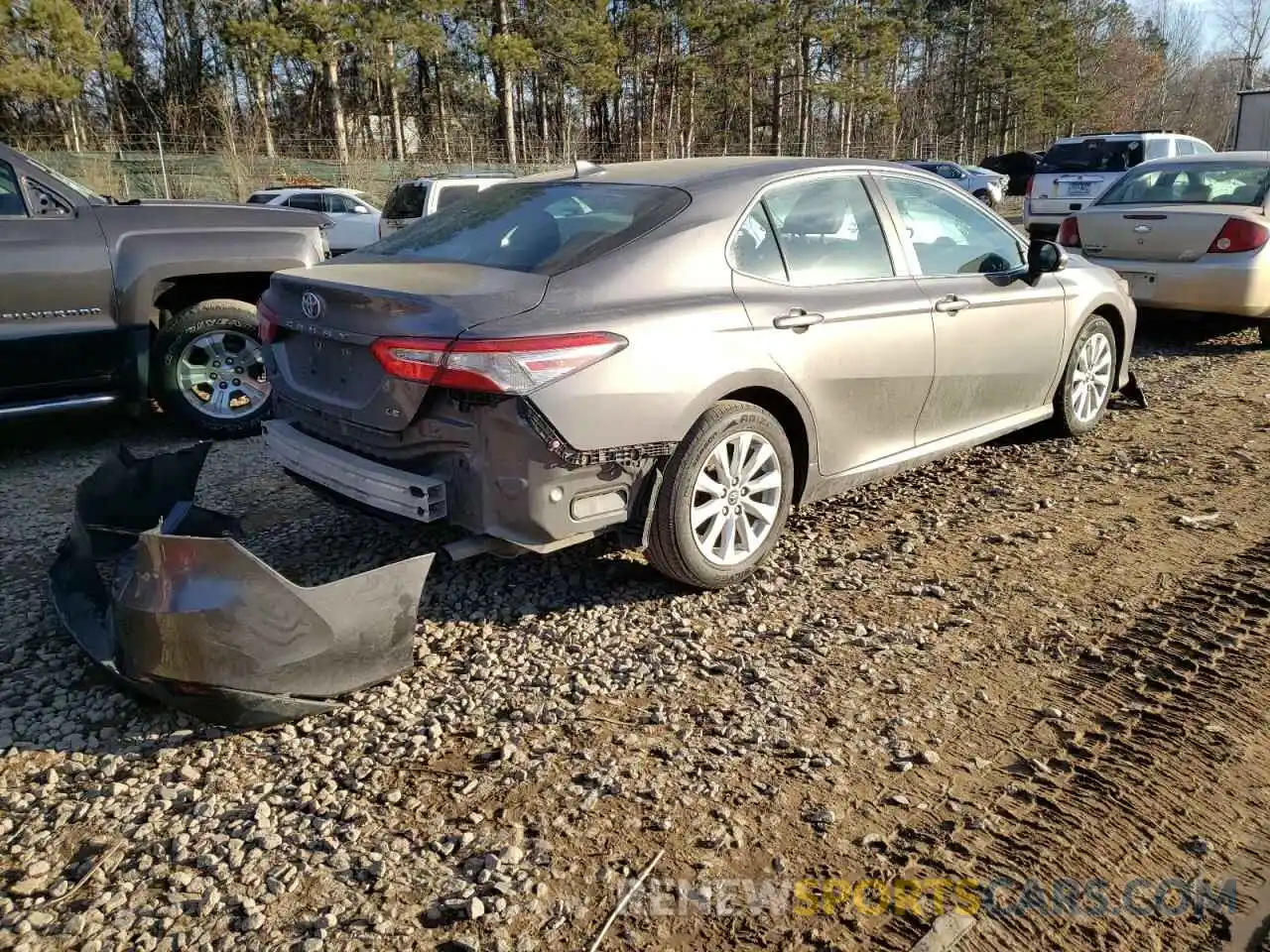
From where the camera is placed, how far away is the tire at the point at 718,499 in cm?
356

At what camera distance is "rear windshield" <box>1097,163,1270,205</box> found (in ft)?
27.3

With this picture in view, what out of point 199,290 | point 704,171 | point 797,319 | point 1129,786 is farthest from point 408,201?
point 1129,786

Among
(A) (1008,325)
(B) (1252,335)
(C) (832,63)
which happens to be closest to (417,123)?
(C) (832,63)

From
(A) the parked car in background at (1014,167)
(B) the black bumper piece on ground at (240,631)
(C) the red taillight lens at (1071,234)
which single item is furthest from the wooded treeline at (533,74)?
(B) the black bumper piece on ground at (240,631)

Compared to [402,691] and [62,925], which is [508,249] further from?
[62,925]

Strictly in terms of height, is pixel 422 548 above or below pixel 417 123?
below

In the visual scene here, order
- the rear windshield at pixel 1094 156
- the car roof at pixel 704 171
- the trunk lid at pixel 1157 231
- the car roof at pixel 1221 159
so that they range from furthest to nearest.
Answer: the rear windshield at pixel 1094 156, the car roof at pixel 1221 159, the trunk lid at pixel 1157 231, the car roof at pixel 704 171

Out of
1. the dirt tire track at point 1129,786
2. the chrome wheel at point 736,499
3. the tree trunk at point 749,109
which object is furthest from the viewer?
the tree trunk at point 749,109

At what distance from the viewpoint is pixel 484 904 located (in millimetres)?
2285

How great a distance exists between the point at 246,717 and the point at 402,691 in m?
0.52

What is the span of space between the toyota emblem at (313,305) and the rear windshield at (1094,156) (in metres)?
16.4

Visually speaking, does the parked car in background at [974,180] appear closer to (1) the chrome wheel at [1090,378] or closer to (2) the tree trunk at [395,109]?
(2) the tree trunk at [395,109]

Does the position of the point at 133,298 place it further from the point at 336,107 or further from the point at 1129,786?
the point at 336,107

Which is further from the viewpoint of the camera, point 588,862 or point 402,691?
point 402,691
